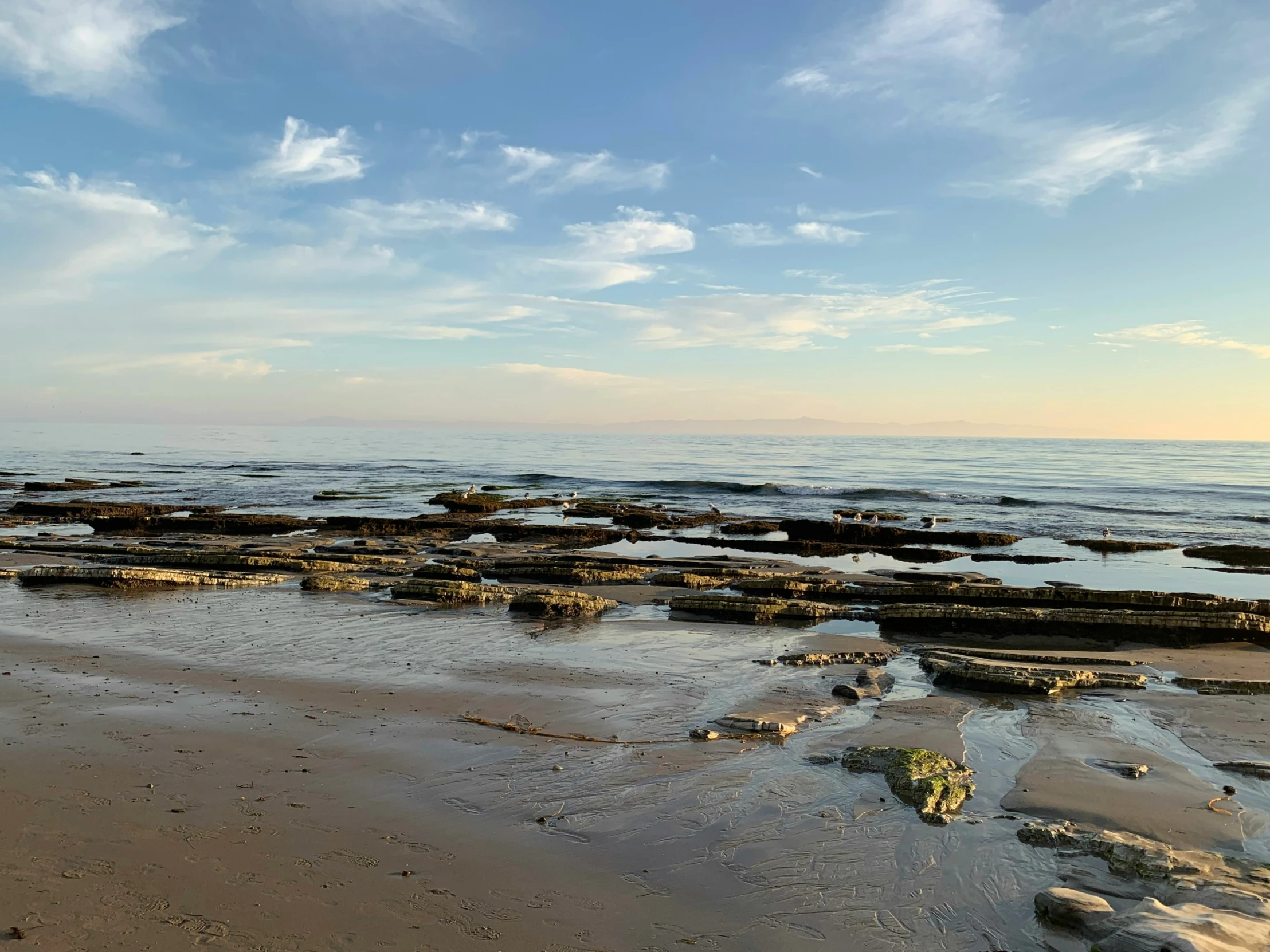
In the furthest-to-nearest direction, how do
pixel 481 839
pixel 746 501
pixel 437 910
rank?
pixel 746 501 → pixel 481 839 → pixel 437 910

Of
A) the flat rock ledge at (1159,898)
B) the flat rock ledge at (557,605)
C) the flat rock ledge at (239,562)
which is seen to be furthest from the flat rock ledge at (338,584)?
the flat rock ledge at (1159,898)

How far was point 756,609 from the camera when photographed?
13.7m

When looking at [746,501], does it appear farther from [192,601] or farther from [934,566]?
[192,601]

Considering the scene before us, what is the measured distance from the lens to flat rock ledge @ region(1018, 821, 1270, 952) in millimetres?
3852

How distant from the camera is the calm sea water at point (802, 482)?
30.2 meters

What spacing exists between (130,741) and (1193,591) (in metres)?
20.3

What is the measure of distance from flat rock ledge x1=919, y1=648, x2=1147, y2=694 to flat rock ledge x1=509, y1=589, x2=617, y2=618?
19.5 ft

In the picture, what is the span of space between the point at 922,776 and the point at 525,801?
3234 millimetres

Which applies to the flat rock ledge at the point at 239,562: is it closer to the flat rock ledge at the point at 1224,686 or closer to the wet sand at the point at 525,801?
the wet sand at the point at 525,801

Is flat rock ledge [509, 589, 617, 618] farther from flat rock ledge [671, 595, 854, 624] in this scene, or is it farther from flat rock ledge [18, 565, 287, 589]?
flat rock ledge [18, 565, 287, 589]

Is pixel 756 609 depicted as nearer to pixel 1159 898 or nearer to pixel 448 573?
pixel 448 573

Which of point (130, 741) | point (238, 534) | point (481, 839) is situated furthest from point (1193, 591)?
point (238, 534)

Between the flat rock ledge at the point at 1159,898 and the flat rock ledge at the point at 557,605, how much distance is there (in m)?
8.91

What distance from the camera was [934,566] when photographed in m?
21.2
